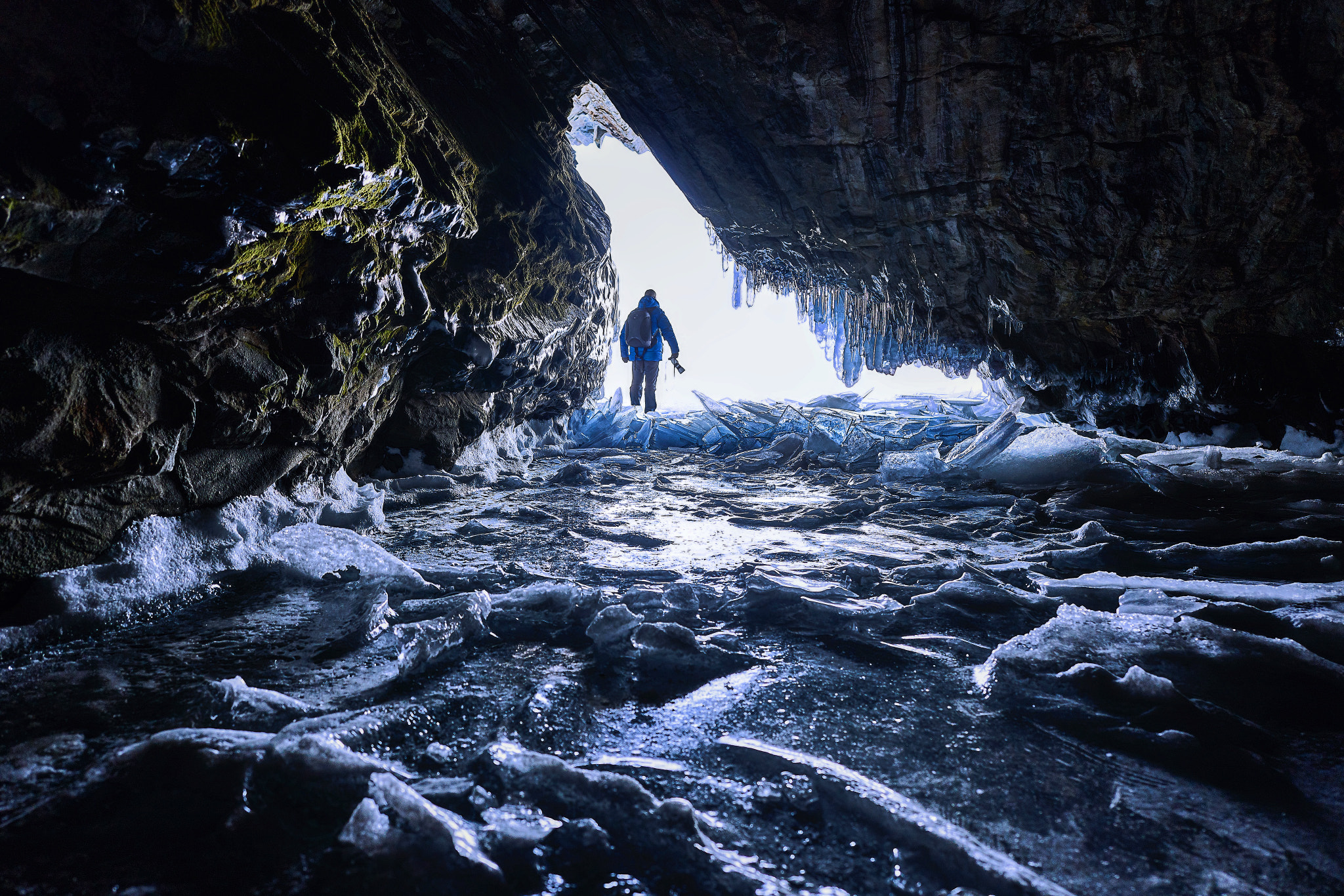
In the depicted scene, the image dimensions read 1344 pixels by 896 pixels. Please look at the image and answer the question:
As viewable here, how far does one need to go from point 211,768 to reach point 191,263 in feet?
6.08

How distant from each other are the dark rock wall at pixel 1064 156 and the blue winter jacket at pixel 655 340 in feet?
15.0

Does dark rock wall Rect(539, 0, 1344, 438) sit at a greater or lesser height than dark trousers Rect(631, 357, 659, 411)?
greater

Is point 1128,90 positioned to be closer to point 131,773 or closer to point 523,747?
point 523,747

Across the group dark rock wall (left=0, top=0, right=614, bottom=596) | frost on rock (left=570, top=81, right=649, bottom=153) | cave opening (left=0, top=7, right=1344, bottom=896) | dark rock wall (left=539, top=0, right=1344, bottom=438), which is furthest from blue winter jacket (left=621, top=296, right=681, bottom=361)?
dark rock wall (left=0, top=0, right=614, bottom=596)

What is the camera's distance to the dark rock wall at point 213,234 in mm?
1845

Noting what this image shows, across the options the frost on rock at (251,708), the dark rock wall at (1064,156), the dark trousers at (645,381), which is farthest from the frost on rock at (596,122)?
the frost on rock at (251,708)

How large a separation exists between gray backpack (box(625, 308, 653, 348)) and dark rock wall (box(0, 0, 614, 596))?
211 inches

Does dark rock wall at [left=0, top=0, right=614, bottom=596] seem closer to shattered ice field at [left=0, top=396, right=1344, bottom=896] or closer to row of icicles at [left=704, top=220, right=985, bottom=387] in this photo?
A: shattered ice field at [left=0, top=396, right=1344, bottom=896]

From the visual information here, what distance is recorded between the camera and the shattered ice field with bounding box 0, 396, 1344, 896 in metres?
1.15

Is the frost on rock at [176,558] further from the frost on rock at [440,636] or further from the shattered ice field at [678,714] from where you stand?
the frost on rock at [440,636]

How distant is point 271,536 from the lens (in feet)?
10.2

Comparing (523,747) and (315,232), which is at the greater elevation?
(315,232)

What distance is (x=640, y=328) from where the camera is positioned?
9836mm

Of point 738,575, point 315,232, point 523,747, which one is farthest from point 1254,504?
point 315,232
